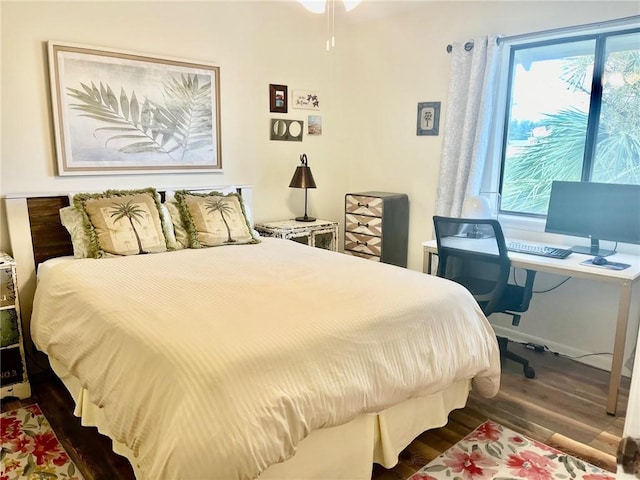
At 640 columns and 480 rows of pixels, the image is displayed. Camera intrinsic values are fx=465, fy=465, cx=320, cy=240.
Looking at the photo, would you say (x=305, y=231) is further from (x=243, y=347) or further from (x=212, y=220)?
(x=243, y=347)

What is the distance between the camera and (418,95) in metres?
3.72

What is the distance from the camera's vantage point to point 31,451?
6.64 ft

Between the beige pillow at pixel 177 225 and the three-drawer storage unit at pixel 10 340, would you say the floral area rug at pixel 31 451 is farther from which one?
the beige pillow at pixel 177 225

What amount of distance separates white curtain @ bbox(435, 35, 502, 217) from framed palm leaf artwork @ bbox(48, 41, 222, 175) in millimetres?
1707

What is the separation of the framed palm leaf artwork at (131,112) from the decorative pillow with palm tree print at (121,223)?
33cm

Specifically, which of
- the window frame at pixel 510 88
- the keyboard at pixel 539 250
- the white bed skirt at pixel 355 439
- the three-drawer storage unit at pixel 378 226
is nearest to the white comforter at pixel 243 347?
the white bed skirt at pixel 355 439

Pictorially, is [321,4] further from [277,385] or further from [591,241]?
[591,241]

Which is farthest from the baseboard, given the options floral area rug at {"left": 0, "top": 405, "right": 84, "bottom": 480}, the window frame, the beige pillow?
floral area rug at {"left": 0, "top": 405, "right": 84, "bottom": 480}

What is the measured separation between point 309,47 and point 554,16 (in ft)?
6.13

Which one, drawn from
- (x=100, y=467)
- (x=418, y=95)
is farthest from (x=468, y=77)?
(x=100, y=467)

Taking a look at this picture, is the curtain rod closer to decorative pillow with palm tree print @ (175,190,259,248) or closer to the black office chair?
the black office chair

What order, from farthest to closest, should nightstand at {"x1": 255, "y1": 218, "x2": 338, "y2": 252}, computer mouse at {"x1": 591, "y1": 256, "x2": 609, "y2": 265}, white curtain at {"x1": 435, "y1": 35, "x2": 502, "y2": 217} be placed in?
nightstand at {"x1": 255, "y1": 218, "x2": 338, "y2": 252} < white curtain at {"x1": 435, "y1": 35, "x2": 502, "y2": 217} < computer mouse at {"x1": 591, "y1": 256, "x2": 609, "y2": 265}

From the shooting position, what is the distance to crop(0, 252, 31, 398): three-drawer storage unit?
239 cm

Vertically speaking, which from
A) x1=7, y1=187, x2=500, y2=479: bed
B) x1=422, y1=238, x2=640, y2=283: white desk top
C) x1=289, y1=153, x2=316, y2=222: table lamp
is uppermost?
x1=289, y1=153, x2=316, y2=222: table lamp
